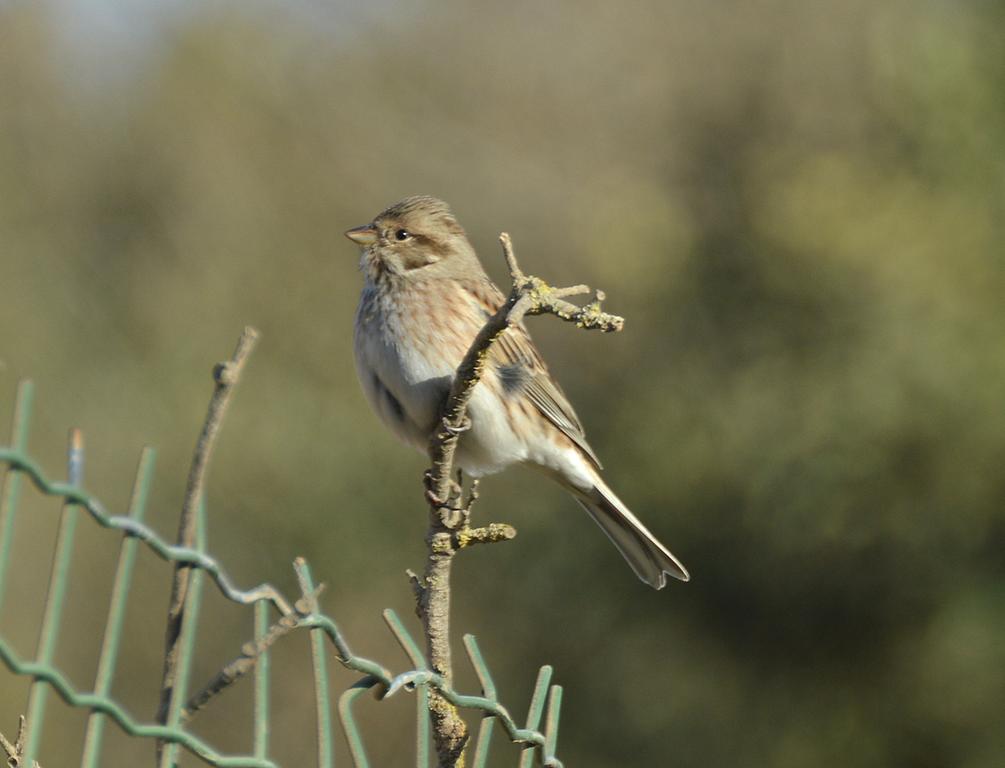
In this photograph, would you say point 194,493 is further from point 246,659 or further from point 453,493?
point 453,493

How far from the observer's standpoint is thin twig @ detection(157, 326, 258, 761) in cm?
126

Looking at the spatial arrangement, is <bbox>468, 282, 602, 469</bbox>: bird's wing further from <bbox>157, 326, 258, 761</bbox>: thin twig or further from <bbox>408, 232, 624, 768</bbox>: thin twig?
<bbox>157, 326, 258, 761</bbox>: thin twig

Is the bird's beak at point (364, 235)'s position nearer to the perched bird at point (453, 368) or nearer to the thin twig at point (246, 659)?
the perched bird at point (453, 368)

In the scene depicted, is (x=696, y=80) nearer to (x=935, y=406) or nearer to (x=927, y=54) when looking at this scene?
(x=927, y=54)

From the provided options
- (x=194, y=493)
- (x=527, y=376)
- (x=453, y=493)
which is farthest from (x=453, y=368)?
(x=194, y=493)

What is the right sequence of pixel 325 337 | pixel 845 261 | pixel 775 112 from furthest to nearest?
1. pixel 325 337
2. pixel 775 112
3. pixel 845 261

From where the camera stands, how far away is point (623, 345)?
824cm

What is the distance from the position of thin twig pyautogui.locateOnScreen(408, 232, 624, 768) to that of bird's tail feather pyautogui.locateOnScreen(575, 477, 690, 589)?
61.3 inches

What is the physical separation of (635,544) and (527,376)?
24.6 inches

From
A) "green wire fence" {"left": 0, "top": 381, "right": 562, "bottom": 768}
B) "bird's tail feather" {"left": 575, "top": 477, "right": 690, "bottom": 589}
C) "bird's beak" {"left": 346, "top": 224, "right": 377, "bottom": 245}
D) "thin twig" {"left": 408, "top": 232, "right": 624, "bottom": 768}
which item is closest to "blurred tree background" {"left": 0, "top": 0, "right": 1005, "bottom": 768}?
"bird's tail feather" {"left": 575, "top": 477, "right": 690, "bottom": 589}

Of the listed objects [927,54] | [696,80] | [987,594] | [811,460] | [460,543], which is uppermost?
[696,80]

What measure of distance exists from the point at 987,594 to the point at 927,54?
9.13ft

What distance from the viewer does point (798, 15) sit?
10000 millimetres

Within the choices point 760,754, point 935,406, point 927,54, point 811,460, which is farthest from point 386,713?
point 927,54
